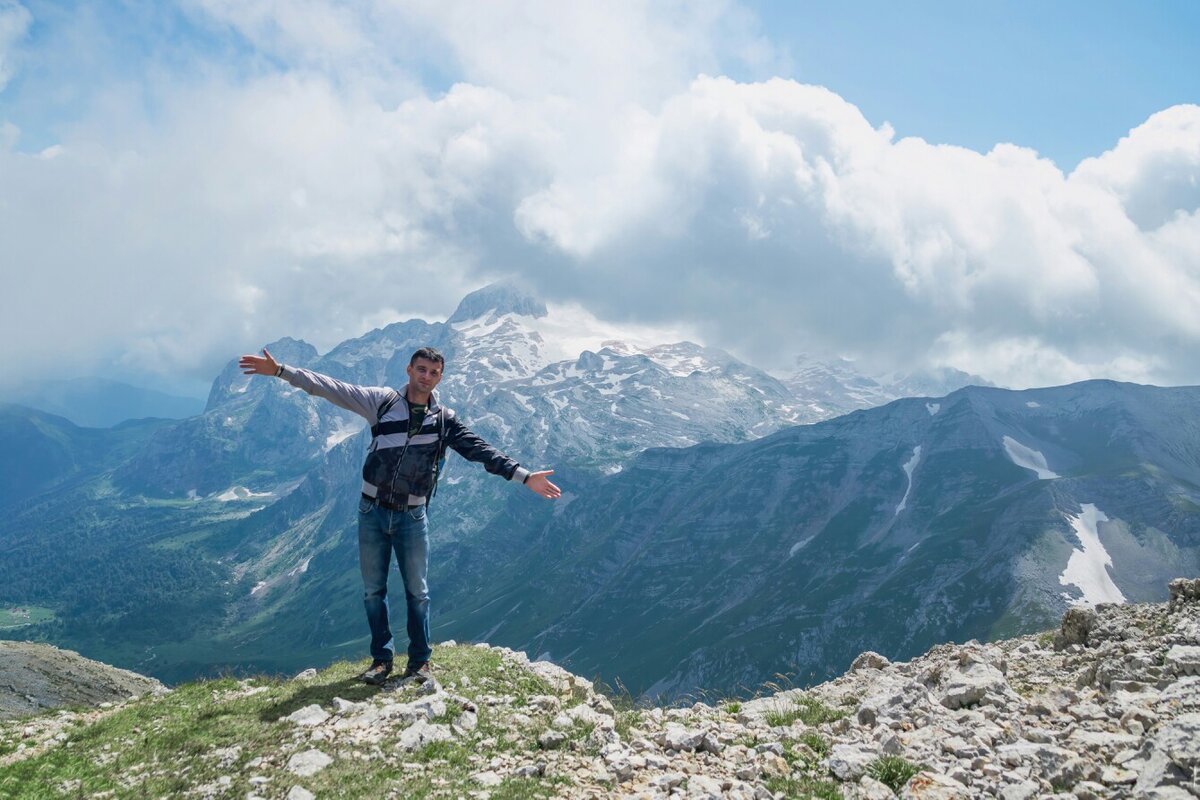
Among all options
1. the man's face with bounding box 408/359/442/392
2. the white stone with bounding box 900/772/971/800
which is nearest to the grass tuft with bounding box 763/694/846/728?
the white stone with bounding box 900/772/971/800

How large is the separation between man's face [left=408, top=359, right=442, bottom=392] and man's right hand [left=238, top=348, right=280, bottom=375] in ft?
7.57

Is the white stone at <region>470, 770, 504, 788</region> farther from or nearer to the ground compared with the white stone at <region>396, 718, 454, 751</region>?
nearer to the ground

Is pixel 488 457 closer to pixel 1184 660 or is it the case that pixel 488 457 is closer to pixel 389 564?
pixel 389 564

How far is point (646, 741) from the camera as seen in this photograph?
33.1 feet

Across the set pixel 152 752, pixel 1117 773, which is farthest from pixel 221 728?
pixel 1117 773

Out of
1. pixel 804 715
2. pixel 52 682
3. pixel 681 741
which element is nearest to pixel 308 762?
pixel 681 741

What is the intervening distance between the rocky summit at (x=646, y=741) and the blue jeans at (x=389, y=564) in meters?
1.01

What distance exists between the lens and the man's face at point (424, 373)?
1271cm

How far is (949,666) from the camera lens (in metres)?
14.8

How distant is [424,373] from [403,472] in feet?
6.25

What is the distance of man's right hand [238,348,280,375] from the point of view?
1204 centimetres

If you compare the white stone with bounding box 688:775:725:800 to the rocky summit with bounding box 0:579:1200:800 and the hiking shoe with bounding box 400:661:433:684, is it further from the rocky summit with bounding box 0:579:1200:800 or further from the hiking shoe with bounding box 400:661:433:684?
the hiking shoe with bounding box 400:661:433:684

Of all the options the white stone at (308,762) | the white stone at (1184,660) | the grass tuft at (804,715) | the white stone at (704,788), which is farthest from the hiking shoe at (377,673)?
the white stone at (1184,660)

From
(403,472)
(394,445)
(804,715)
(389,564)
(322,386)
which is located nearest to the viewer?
(804,715)
